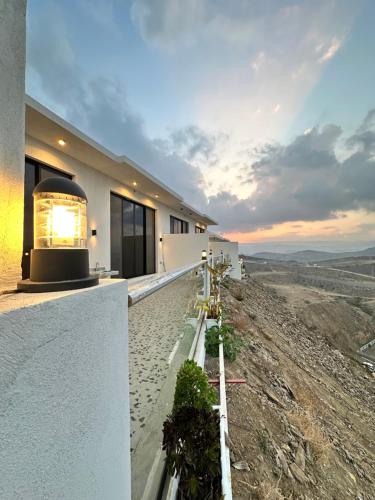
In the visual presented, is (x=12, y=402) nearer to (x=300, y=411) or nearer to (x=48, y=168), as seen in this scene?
(x=300, y=411)

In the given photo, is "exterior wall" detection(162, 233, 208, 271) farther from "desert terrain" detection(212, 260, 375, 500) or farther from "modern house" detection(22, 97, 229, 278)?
"desert terrain" detection(212, 260, 375, 500)

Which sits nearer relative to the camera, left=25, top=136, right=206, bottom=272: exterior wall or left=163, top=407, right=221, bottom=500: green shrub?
left=163, top=407, right=221, bottom=500: green shrub

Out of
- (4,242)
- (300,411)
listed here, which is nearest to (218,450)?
(4,242)

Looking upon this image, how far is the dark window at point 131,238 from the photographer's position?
780 centimetres

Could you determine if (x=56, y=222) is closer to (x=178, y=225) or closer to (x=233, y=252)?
(x=178, y=225)

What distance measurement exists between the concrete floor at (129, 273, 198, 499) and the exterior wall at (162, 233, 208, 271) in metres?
8.22

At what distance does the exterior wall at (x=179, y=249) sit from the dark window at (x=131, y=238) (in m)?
0.99

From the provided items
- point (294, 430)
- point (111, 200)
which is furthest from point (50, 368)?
point (111, 200)

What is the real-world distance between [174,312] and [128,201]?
695cm

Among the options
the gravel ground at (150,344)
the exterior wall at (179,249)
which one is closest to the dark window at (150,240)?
the exterior wall at (179,249)

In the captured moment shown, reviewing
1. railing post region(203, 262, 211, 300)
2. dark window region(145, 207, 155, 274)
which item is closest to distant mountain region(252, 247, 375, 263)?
dark window region(145, 207, 155, 274)

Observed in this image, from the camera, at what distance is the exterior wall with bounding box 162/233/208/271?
11.1 meters

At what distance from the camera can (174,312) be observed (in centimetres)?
255

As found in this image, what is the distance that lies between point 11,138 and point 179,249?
1049 centimetres
